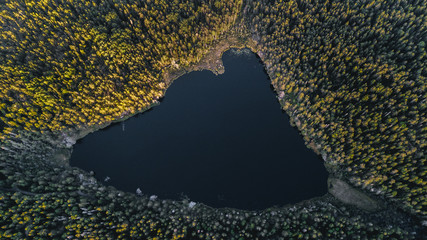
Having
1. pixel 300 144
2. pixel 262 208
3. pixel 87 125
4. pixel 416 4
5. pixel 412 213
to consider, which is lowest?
pixel 412 213

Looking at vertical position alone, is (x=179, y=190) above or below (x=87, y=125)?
below

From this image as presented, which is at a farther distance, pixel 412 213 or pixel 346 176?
pixel 346 176

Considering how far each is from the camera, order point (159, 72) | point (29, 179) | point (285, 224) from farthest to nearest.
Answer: point (159, 72) < point (29, 179) < point (285, 224)

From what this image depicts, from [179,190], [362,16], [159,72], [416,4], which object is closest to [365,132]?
[362,16]

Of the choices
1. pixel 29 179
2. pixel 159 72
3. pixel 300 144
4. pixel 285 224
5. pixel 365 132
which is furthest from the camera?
pixel 159 72

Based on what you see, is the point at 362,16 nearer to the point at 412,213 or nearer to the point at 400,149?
the point at 400,149

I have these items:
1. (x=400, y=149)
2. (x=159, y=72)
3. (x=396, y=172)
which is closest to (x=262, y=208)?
(x=396, y=172)
